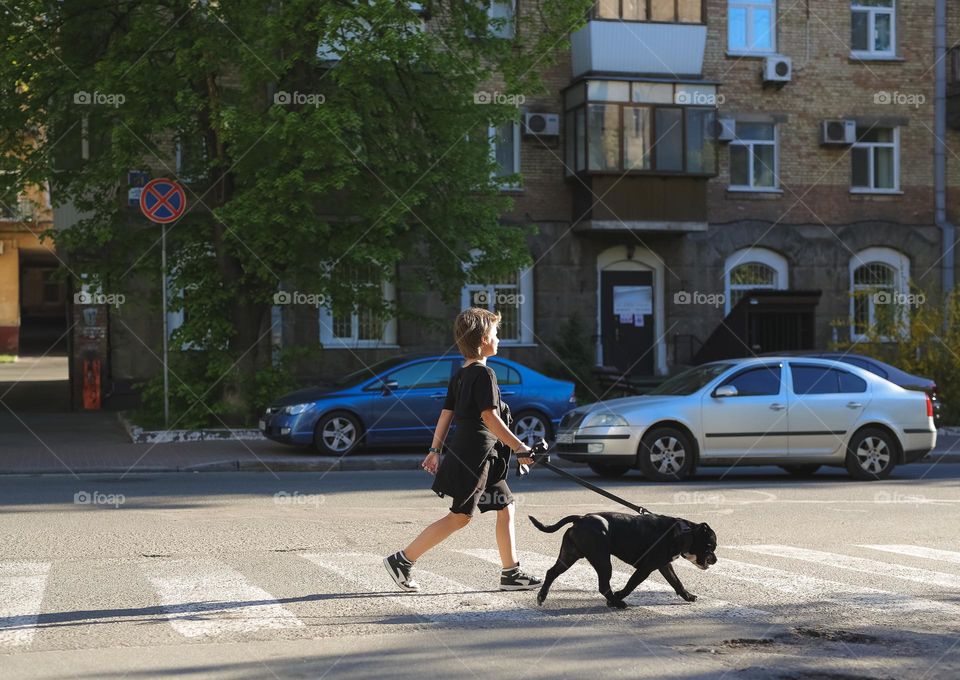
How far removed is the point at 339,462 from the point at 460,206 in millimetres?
4814

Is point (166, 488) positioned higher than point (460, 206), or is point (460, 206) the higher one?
point (460, 206)

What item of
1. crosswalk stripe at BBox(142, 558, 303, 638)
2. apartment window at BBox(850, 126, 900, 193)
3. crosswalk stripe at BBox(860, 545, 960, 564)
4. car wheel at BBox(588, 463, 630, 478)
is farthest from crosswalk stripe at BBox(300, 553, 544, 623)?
apartment window at BBox(850, 126, 900, 193)

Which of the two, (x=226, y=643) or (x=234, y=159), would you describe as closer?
(x=226, y=643)

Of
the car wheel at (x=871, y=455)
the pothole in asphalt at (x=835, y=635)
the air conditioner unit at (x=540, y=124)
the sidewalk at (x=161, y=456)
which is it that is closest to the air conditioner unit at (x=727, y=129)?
the air conditioner unit at (x=540, y=124)

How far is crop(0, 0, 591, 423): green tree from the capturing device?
19.5 metres

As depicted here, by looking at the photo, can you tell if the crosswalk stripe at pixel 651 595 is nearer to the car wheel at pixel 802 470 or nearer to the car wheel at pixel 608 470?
the car wheel at pixel 608 470

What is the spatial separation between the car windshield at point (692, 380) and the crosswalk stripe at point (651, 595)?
731 centimetres

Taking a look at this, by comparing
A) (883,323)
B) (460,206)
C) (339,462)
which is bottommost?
(339,462)

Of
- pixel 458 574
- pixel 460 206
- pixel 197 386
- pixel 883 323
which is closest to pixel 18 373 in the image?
pixel 197 386

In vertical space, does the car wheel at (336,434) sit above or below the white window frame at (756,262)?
below

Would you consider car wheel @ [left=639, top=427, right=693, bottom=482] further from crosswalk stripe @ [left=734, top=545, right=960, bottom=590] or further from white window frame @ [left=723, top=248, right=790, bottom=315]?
white window frame @ [left=723, top=248, right=790, bottom=315]

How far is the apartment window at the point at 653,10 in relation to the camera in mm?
28172

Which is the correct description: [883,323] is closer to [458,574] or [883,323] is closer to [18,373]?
[458,574]

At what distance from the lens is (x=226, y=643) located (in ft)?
21.5
